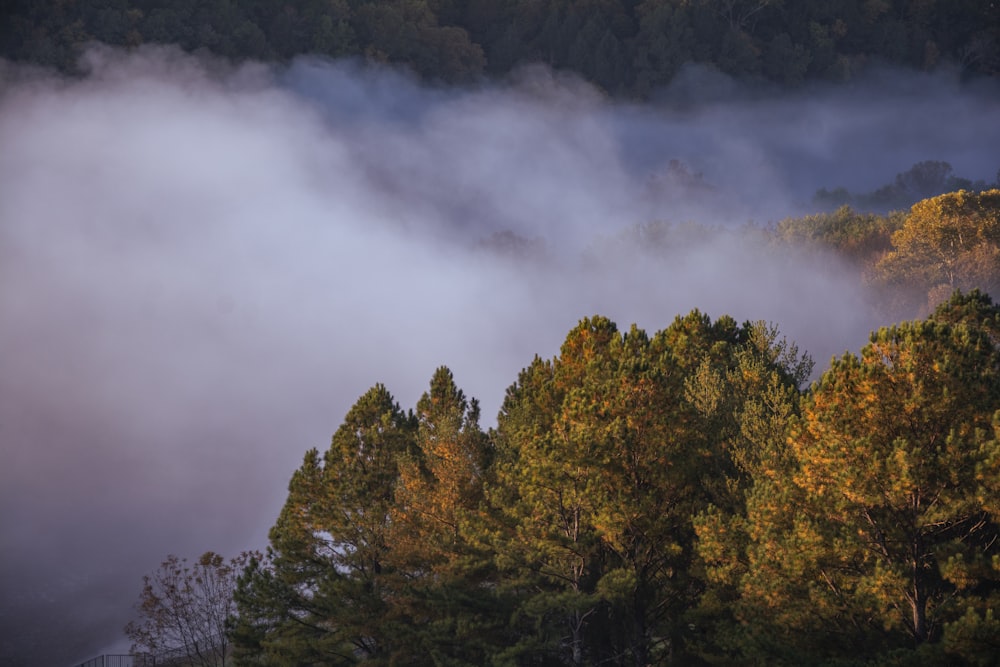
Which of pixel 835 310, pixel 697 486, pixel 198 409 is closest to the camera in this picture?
pixel 697 486

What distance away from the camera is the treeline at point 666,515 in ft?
77.3

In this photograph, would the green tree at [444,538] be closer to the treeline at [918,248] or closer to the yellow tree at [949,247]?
the treeline at [918,248]

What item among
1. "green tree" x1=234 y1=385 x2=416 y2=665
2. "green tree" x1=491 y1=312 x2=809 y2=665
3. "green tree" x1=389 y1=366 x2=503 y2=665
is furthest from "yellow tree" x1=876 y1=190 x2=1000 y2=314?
"green tree" x1=234 y1=385 x2=416 y2=665

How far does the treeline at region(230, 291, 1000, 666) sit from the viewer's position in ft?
77.3

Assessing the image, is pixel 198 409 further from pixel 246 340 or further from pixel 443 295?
pixel 443 295

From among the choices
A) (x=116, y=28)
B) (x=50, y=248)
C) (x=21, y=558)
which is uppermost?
(x=116, y=28)

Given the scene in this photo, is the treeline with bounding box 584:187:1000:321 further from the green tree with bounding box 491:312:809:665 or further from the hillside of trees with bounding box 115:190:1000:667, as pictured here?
the hillside of trees with bounding box 115:190:1000:667

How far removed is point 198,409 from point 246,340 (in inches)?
866

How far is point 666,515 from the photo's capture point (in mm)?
30078

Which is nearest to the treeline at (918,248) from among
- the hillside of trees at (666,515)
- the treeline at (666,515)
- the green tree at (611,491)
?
the treeline at (666,515)

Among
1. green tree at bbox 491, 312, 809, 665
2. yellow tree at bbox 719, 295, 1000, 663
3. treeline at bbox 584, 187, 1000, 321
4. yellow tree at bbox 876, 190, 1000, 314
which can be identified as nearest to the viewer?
yellow tree at bbox 719, 295, 1000, 663

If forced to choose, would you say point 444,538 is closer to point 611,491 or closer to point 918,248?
point 611,491

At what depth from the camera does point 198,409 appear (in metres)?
154

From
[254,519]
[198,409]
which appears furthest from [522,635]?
[198,409]
